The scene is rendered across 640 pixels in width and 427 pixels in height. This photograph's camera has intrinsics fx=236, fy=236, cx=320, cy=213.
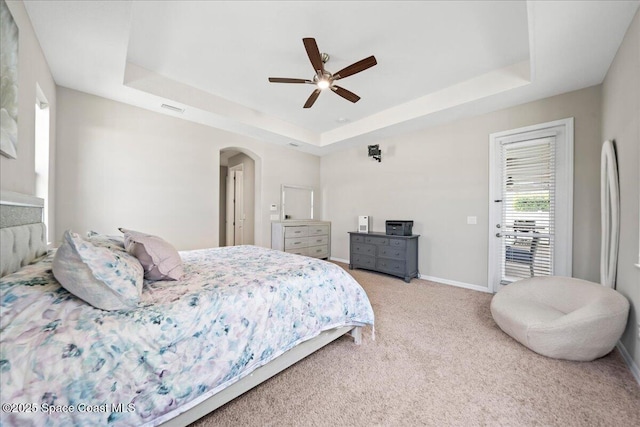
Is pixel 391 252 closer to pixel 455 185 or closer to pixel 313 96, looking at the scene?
pixel 455 185

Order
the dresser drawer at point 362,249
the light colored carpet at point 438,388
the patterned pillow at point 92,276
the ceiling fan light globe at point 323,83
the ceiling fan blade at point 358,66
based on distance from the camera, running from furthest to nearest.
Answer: the dresser drawer at point 362,249 < the ceiling fan light globe at point 323,83 < the ceiling fan blade at point 358,66 < the light colored carpet at point 438,388 < the patterned pillow at point 92,276

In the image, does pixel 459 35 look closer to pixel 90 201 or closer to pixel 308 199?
pixel 308 199

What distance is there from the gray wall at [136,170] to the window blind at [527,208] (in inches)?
169

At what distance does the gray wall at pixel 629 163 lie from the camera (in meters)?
1.70

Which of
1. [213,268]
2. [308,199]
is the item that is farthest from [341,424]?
[308,199]

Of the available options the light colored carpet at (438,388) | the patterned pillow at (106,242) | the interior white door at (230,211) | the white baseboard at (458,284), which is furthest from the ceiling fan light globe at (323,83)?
the interior white door at (230,211)

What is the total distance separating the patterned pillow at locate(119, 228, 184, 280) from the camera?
1.54m

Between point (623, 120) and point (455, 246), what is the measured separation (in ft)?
7.37

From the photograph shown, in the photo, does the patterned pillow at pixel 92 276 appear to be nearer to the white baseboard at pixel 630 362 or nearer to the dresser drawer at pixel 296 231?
the white baseboard at pixel 630 362

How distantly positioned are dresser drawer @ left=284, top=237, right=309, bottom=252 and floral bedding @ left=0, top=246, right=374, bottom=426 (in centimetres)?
305

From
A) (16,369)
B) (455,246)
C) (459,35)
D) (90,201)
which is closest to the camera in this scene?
(16,369)

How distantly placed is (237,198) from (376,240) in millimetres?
3578

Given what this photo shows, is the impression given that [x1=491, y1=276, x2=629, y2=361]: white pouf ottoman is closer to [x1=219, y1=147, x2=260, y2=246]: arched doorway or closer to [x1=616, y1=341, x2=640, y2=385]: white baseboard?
[x1=616, y1=341, x2=640, y2=385]: white baseboard

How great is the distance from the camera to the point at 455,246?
12.3 feet
